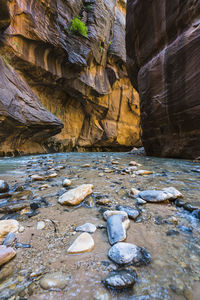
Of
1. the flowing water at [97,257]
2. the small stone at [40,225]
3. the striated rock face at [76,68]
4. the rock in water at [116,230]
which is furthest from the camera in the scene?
the striated rock face at [76,68]

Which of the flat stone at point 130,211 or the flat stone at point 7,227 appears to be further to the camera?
the flat stone at point 130,211

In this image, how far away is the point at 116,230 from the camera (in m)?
0.67

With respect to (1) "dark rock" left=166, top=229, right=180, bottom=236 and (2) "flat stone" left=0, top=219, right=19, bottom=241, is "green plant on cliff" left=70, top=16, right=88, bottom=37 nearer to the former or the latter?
(2) "flat stone" left=0, top=219, right=19, bottom=241

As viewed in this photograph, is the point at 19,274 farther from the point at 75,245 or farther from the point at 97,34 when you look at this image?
the point at 97,34

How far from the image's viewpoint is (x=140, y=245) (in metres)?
0.61

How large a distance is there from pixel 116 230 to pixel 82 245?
19 centimetres

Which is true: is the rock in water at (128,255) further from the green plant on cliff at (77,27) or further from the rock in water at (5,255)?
the green plant on cliff at (77,27)

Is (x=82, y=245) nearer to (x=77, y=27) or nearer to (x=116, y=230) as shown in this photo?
(x=116, y=230)

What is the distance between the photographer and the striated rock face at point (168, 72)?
3.48 meters

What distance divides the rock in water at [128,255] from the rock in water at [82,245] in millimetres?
97

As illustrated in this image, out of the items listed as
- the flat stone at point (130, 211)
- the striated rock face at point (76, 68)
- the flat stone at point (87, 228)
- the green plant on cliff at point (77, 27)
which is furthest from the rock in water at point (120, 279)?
the green plant on cliff at point (77, 27)

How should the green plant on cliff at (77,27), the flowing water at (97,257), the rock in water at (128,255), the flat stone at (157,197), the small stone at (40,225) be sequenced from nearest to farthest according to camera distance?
the flowing water at (97,257) < the rock in water at (128,255) < the small stone at (40,225) < the flat stone at (157,197) < the green plant on cliff at (77,27)

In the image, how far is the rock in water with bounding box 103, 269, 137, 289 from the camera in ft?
1.36

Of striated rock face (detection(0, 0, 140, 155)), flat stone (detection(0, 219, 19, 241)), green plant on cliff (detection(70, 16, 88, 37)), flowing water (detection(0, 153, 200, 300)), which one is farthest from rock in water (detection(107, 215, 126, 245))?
green plant on cliff (detection(70, 16, 88, 37))
